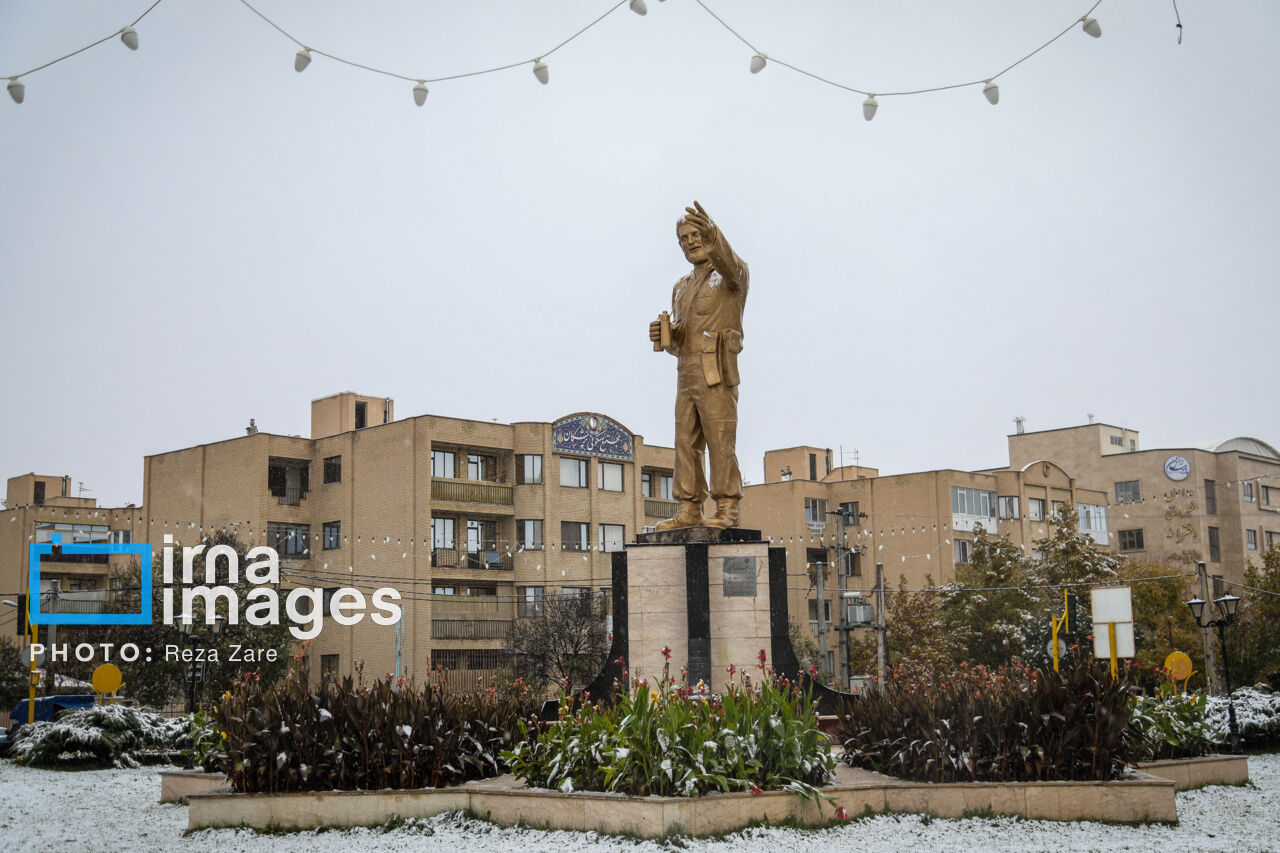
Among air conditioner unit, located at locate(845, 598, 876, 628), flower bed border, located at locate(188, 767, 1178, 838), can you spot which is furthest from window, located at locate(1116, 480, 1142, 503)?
flower bed border, located at locate(188, 767, 1178, 838)

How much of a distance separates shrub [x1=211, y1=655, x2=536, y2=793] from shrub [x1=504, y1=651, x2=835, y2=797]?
2.37ft

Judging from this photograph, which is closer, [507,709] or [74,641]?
[507,709]

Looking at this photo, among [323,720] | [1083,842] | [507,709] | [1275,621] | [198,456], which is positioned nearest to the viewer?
[1083,842]

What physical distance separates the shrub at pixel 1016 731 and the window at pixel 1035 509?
52375mm

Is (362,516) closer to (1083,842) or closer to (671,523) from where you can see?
(671,523)

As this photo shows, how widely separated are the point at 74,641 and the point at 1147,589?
127 ft

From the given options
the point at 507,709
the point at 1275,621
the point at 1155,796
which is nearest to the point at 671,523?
the point at 507,709

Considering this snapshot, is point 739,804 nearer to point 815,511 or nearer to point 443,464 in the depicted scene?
point 443,464

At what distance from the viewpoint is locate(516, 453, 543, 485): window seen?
49000 millimetres

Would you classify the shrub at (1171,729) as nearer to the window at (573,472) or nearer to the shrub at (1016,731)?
the shrub at (1016,731)

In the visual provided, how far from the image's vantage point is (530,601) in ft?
157

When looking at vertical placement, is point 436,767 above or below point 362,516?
below

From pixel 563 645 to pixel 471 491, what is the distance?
8161mm

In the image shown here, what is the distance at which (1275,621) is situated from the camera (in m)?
37.7
